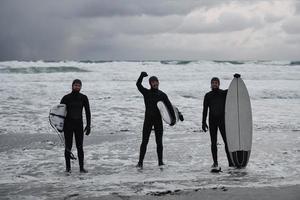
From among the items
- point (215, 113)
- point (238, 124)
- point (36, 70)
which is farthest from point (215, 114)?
point (36, 70)

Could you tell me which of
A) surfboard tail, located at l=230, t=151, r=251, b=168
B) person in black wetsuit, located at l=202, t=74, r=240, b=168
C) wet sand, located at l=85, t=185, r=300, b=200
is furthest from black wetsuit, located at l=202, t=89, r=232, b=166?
wet sand, located at l=85, t=185, r=300, b=200

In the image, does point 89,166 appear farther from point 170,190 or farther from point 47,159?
point 170,190

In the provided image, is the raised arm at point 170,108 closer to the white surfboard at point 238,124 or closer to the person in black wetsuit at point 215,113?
the person in black wetsuit at point 215,113

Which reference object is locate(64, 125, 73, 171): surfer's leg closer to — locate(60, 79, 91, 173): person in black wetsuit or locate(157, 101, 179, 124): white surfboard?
locate(60, 79, 91, 173): person in black wetsuit

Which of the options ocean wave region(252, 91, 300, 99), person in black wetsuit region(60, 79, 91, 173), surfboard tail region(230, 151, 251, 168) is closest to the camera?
person in black wetsuit region(60, 79, 91, 173)

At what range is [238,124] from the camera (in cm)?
759

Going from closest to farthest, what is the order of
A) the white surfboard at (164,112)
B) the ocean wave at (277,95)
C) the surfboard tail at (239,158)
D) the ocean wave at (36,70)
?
the surfboard tail at (239,158) < the white surfboard at (164,112) < the ocean wave at (277,95) < the ocean wave at (36,70)

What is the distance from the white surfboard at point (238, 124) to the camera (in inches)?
291

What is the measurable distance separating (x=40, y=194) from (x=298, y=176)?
4033 millimetres

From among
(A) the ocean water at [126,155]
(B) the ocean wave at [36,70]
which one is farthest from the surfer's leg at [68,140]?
(B) the ocean wave at [36,70]

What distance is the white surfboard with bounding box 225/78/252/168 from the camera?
7.38 metres

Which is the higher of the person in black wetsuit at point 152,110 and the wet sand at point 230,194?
the person in black wetsuit at point 152,110

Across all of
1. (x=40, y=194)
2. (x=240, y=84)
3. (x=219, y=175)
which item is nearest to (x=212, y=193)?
(x=219, y=175)

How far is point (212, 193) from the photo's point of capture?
18.1 ft
